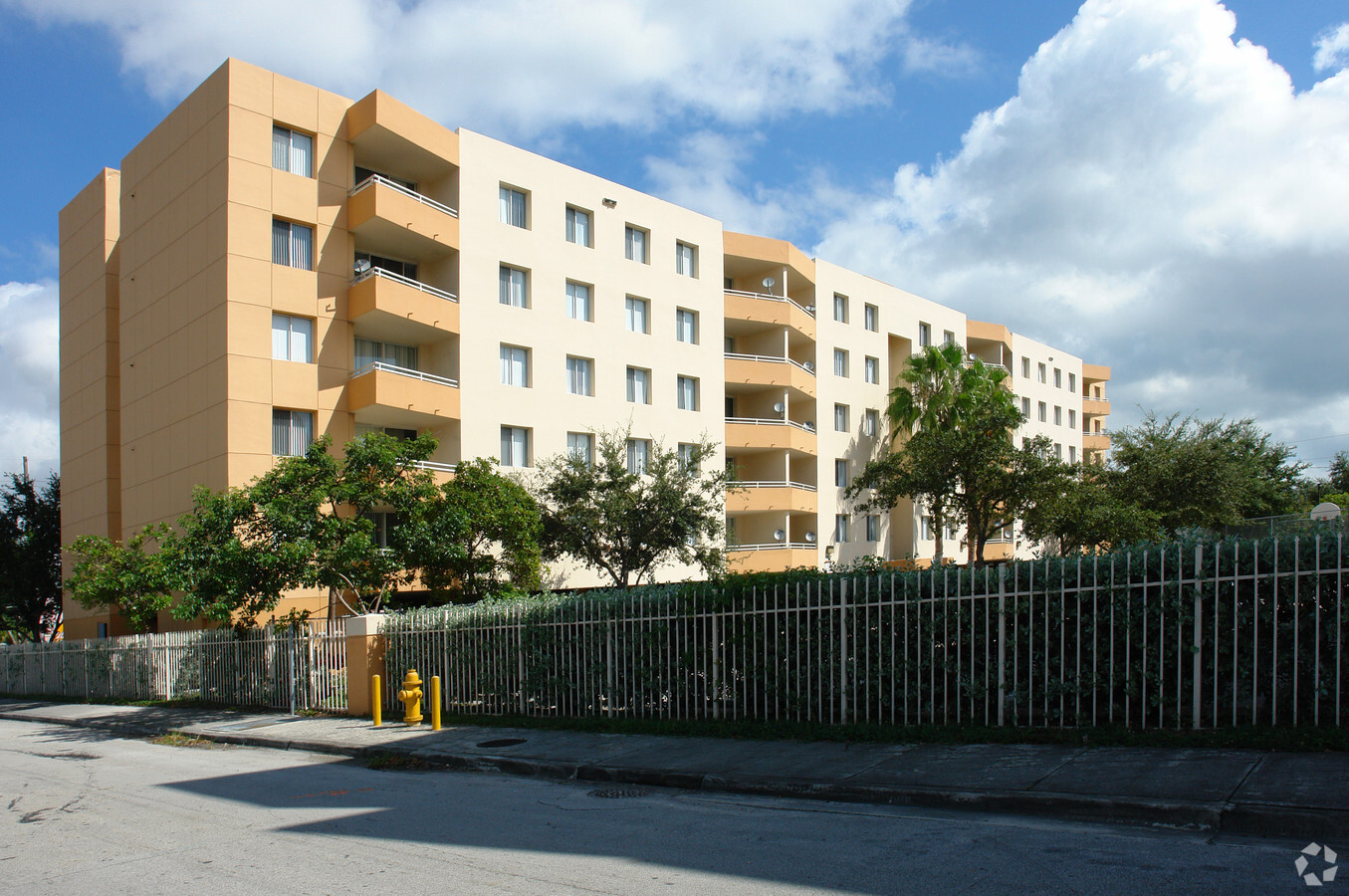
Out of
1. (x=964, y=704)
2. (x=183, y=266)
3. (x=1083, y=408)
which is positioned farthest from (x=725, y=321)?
(x=1083, y=408)

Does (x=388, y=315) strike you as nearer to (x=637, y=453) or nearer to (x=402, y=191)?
(x=402, y=191)

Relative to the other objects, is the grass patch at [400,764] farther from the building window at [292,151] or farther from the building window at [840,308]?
the building window at [840,308]

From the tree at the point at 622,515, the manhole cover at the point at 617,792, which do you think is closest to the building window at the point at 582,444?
the tree at the point at 622,515

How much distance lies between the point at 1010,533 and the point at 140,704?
43.4 meters

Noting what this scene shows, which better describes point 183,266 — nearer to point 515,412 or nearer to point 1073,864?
point 515,412

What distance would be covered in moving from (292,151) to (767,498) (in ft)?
66.2

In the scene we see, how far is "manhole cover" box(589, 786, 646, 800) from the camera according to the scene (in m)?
9.23

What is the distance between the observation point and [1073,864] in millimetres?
Answer: 5855

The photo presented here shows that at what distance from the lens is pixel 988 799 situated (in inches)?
301

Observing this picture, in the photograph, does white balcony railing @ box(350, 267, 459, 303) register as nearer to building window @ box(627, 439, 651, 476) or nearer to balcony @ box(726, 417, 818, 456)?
building window @ box(627, 439, 651, 476)

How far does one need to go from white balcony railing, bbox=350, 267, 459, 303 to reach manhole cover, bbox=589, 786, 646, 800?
18.9 meters

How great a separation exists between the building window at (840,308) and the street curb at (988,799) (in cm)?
3254

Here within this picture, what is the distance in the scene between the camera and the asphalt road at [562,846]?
18.8 feet

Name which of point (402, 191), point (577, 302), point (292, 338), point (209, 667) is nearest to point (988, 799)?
point (209, 667)
